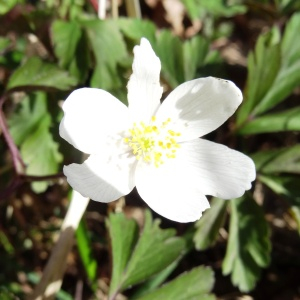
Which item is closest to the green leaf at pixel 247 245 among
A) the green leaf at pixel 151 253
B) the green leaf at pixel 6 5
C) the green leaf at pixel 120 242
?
the green leaf at pixel 151 253

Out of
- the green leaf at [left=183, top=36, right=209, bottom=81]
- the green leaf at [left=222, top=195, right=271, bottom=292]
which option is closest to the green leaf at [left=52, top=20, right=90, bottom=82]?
the green leaf at [left=183, top=36, right=209, bottom=81]

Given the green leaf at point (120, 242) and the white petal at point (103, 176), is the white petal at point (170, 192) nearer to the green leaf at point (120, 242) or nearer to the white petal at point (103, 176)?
the white petal at point (103, 176)

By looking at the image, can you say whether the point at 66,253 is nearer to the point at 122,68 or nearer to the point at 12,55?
the point at 122,68

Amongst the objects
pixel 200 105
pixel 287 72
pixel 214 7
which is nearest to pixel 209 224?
pixel 200 105

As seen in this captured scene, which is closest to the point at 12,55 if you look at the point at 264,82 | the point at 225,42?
the point at 264,82

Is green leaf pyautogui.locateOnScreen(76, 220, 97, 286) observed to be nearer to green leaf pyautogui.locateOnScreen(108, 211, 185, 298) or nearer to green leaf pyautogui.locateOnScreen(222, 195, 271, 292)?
green leaf pyautogui.locateOnScreen(108, 211, 185, 298)

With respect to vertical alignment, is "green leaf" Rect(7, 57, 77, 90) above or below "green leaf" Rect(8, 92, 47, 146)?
above
